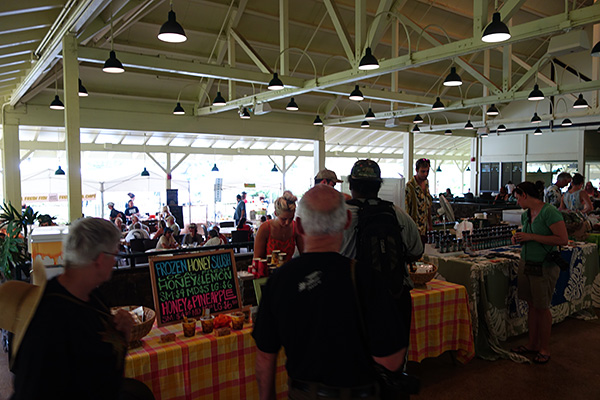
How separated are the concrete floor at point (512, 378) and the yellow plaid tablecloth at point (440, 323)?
214 millimetres

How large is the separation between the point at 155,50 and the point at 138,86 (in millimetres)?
2089

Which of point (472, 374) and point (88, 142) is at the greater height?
point (88, 142)

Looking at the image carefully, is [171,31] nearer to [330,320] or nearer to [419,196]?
[419,196]

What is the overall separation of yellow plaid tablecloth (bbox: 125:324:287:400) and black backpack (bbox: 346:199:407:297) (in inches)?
36.3

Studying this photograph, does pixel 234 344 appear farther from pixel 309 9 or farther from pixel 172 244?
pixel 309 9

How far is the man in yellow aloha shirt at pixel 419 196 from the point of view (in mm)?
4406

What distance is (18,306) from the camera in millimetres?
1278

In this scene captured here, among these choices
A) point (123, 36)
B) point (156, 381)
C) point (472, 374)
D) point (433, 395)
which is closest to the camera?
point (156, 381)

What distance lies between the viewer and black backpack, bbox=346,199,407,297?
222cm

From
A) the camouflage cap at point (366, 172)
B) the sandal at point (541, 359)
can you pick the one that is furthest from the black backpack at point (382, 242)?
the sandal at point (541, 359)

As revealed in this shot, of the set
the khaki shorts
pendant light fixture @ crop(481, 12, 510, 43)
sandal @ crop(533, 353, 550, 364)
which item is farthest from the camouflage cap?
pendant light fixture @ crop(481, 12, 510, 43)

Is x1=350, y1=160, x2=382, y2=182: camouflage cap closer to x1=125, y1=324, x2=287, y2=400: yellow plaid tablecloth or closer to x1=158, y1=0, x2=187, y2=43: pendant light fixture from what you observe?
x1=125, y1=324, x2=287, y2=400: yellow plaid tablecloth

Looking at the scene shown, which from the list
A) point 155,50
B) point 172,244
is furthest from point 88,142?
point 172,244

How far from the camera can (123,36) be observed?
9117 mm
